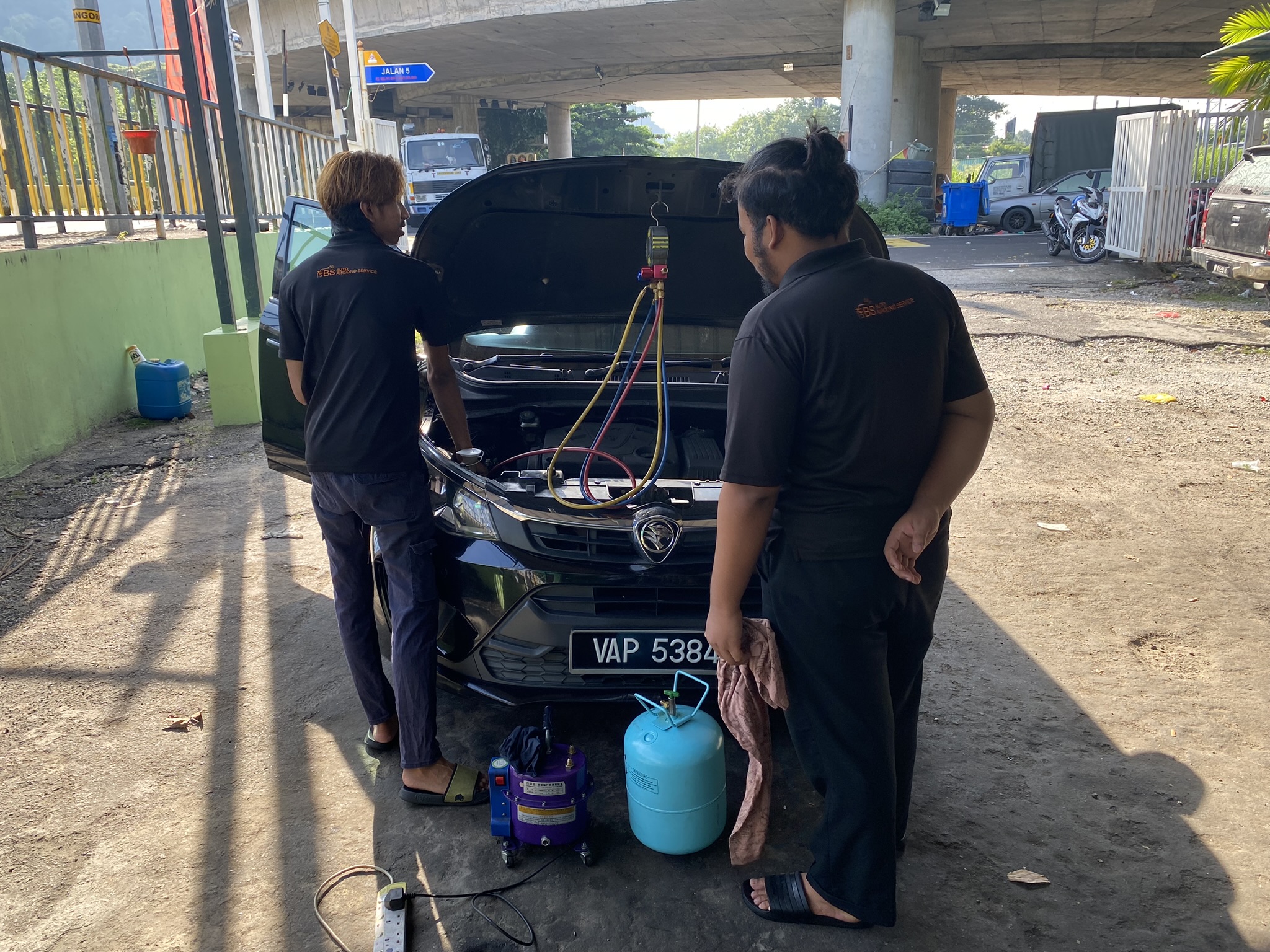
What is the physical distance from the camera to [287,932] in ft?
7.32

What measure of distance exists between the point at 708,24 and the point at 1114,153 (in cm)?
1419

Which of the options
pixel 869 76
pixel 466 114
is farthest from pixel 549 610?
pixel 466 114

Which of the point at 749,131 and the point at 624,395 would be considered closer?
the point at 624,395

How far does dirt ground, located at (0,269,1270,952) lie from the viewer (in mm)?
2270

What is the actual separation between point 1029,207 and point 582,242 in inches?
825

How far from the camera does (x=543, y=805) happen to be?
7.97 ft

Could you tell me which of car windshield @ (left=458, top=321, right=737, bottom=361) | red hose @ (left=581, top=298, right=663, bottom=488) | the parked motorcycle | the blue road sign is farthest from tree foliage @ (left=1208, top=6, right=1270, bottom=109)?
the blue road sign

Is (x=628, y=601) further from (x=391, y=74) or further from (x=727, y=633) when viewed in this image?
(x=391, y=74)

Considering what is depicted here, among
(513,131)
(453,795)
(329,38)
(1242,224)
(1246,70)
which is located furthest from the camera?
(513,131)

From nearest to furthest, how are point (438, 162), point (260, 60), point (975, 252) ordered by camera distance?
point (975, 252) < point (260, 60) < point (438, 162)

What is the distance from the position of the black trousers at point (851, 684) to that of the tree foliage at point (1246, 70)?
11.3m

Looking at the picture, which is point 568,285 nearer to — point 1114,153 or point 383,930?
point 383,930

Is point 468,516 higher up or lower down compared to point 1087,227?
lower down

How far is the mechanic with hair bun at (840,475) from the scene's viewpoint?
1892 millimetres
